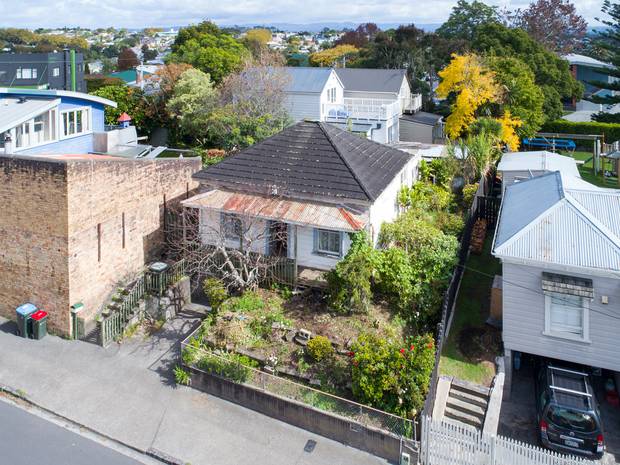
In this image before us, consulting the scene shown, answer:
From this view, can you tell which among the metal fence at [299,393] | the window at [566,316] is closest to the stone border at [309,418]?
the metal fence at [299,393]

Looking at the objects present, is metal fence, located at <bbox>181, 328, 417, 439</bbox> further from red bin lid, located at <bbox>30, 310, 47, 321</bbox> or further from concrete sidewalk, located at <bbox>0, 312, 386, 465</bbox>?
red bin lid, located at <bbox>30, 310, 47, 321</bbox>

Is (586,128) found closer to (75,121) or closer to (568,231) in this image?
(568,231)

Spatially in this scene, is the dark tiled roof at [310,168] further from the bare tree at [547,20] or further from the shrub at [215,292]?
the bare tree at [547,20]

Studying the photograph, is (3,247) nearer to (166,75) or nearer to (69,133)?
(69,133)

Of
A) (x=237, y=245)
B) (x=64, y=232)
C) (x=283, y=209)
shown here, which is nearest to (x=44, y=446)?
(x=64, y=232)

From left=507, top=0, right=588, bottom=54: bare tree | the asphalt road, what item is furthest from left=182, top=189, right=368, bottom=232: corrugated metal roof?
left=507, top=0, right=588, bottom=54: bare tree

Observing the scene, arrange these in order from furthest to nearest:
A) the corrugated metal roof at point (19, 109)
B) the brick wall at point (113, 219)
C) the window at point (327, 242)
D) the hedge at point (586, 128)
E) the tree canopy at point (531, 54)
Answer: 1. the hedge at point (586, 128)
2. the tree canopy at point (531, 54)
3. the corrugated metal roof at point (19, 109)
4. the window at point (327, 242)
5. the brick wall at point (113, 219)
